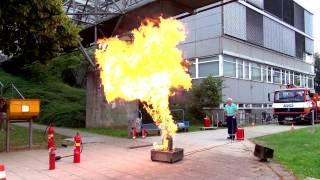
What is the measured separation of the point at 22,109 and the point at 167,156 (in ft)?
18.2

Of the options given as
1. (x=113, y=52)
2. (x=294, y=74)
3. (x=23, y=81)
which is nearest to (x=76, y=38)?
(x=113, y=52)

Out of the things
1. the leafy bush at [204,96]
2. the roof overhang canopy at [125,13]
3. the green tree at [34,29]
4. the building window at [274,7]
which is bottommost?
the leafy bush at [204,96]

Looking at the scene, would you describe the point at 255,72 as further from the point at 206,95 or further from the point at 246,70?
the point at 206,95

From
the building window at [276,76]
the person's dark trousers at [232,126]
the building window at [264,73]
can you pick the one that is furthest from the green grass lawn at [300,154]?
the building window at [276,76]

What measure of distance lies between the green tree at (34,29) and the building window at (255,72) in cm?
2373

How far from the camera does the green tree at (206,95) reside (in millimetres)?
29578

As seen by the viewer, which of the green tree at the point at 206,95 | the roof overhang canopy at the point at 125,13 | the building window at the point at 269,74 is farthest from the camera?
the building window at the point at 269,74

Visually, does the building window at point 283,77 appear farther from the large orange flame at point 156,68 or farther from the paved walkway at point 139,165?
the large orange flame at point 156,68

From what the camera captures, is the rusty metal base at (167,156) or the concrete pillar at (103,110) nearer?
the rusty metal base at (167,156)

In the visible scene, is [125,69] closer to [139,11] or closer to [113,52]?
[113,52]

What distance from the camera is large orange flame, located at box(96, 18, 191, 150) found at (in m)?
12.7

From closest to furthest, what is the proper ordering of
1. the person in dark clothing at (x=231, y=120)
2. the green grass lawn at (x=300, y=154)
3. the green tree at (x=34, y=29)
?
the green grass lawn at (x=300, y=154), the green tree at (x=34, y=29), the person in dark clothing at (x=231, y=120)

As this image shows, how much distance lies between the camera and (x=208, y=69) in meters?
33.5

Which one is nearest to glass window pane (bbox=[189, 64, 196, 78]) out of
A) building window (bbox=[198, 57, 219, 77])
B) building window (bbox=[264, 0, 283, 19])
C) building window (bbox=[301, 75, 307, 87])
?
building window (bbox=[198, 57, 219, 77])
